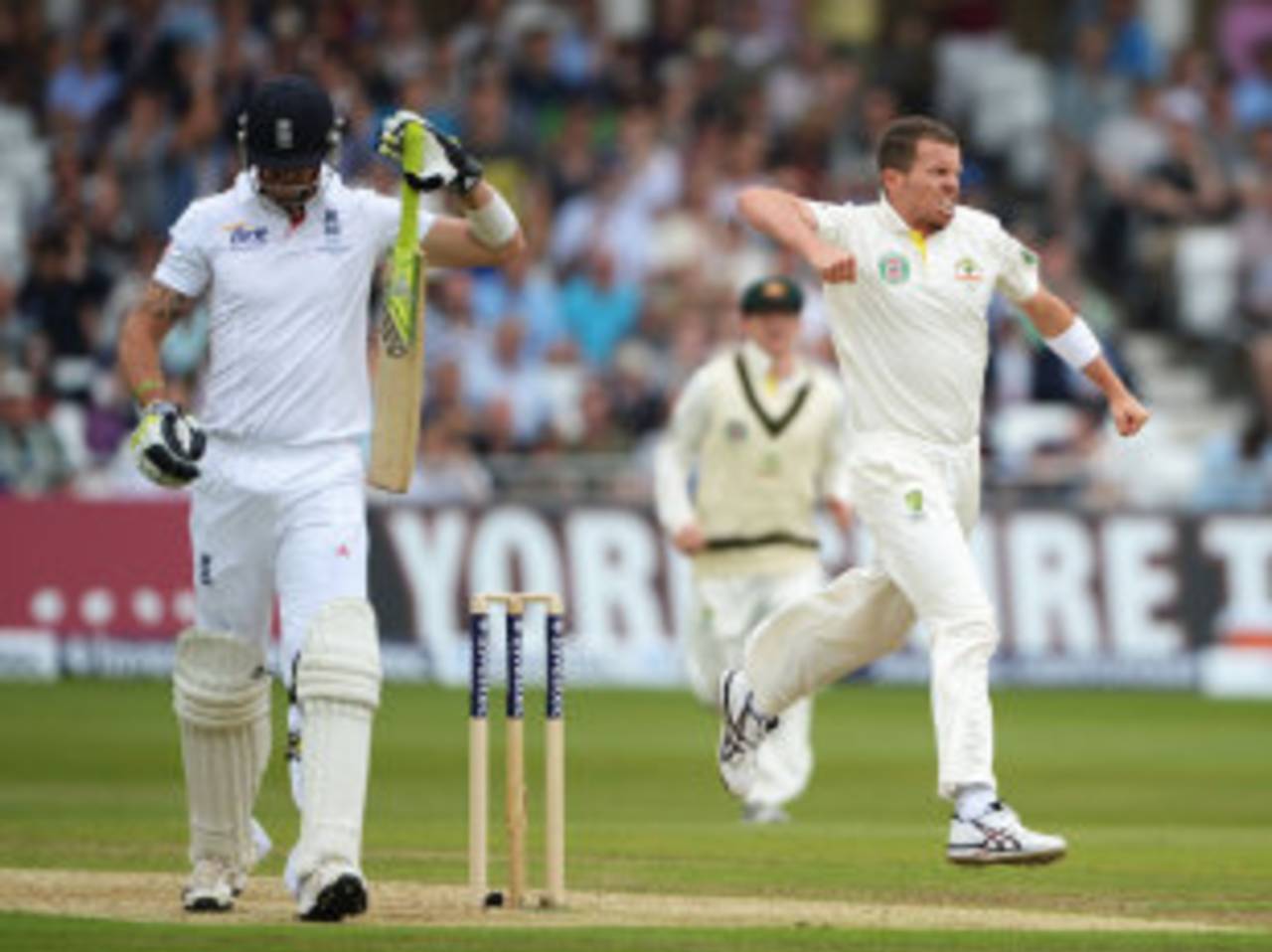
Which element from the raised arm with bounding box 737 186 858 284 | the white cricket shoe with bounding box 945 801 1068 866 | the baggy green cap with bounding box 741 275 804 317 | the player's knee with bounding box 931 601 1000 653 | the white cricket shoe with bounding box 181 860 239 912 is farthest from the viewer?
the baggy green cap with bounding box 741 275 804 317

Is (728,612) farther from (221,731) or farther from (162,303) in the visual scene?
(162,303)

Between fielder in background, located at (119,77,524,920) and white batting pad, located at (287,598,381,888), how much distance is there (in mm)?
45

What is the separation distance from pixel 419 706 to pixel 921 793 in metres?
5.48

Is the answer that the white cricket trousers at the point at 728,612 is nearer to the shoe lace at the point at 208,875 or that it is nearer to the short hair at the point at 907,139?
the short hair at the point at 907,139

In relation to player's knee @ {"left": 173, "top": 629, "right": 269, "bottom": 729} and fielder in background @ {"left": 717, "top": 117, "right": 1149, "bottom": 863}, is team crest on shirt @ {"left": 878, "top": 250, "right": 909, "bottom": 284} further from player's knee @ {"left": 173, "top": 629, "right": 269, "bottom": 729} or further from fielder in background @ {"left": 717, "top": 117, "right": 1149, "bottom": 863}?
player's knee @ {"left": 173, "top": 629, "right": 269, "bottom": 729}

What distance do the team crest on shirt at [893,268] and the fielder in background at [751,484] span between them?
3850 millimetres

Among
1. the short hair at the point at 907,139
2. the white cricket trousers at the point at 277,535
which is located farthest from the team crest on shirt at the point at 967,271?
the white cricket trousers at the point at 277,535

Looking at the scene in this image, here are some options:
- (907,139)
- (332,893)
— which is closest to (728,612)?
(907,139)

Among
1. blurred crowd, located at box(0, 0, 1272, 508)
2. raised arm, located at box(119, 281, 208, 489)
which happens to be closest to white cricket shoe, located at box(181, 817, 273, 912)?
raised arm, located at box(119, 281, 208, 489)

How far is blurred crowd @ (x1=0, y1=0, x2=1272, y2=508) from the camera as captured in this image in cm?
2348

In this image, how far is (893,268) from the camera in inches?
464

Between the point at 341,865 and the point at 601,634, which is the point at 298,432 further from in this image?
the point at 601,634

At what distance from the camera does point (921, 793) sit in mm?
16531

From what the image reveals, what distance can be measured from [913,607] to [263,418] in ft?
8.00
